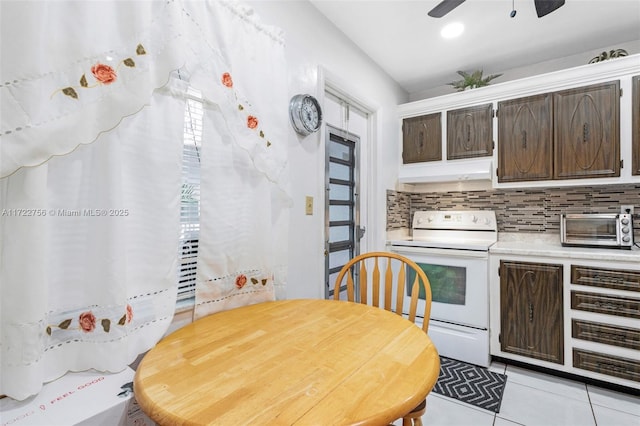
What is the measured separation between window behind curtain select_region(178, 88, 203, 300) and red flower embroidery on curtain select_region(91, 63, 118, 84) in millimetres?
371

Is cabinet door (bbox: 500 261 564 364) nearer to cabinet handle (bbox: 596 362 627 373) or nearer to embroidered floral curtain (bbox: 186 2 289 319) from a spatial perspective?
cabinet handle (bbox: 596 362 627 373)

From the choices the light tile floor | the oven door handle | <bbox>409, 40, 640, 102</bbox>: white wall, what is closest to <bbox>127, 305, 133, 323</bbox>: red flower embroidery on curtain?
the light tile floor

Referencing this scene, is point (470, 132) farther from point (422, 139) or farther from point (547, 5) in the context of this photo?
point (547, 5)

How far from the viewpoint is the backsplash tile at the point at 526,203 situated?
259 cm

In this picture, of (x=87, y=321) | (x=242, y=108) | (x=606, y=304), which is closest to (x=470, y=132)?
(x=606, y=304)

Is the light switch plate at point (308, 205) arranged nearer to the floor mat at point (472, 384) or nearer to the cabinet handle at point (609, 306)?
the floor mat at point (472, 384)

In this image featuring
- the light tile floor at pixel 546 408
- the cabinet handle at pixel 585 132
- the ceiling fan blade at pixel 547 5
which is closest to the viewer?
the ceiling fan blade at pixel 547 5

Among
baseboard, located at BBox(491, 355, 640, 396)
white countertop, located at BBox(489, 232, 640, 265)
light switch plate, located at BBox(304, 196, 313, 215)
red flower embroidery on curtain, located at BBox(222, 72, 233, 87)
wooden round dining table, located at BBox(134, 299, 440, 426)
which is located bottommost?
baseboard, located at BBox(491, 355, 640, 396)

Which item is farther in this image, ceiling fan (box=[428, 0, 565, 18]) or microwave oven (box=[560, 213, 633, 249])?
microwave oven (box=[560, 213, 633, 249])

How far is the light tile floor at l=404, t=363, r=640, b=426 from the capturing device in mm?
1812

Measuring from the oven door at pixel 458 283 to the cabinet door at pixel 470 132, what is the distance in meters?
0.99

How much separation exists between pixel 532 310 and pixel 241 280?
7.24 feet

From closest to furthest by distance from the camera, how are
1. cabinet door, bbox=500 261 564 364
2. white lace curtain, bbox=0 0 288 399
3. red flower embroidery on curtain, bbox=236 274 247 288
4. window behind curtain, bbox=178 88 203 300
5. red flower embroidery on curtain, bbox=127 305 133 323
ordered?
white lace curtain, bbox=0 0 288 399 → red flower embroidery on curtain, bbox=127 305 133 323 → window behind curtain, bbox=178 88 203 300 → red flower embroidery on curtain, bbox=236 274 247 288 → cabinet door, bbox=500 261 564 364

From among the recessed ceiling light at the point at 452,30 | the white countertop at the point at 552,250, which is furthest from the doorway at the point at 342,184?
the white countertop at the point at 552,250
